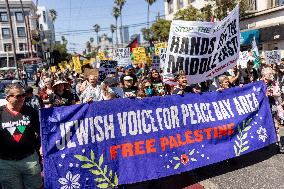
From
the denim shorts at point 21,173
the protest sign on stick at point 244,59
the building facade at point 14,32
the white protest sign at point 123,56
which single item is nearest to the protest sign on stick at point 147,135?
the denim shorts at point 21,173

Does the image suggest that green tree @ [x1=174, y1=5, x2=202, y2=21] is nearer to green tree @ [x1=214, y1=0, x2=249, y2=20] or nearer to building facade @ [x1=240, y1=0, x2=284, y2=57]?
building facade @ [x1=240, y1=0, x2=284, y2=57]

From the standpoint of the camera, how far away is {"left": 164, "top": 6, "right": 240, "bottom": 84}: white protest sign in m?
6.18

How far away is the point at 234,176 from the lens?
552cm

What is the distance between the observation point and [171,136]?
5.32 m

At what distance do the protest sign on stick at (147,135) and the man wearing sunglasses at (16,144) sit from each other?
524 mm

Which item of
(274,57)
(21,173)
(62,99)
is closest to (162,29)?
(274,57)

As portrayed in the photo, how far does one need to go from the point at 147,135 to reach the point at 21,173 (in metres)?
1.92

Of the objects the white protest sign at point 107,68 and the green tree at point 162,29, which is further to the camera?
the green tree at point 162,29

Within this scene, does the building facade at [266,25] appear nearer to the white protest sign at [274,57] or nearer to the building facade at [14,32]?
the white protest sign at [274,57]

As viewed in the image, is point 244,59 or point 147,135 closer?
point 147,135

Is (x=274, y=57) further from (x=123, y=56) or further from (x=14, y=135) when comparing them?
(x=14, y=135)

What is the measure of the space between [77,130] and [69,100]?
1.71 meters

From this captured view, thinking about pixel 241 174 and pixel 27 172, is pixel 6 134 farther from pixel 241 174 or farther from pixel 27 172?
pixel 241 174

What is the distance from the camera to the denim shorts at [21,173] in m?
3.88
